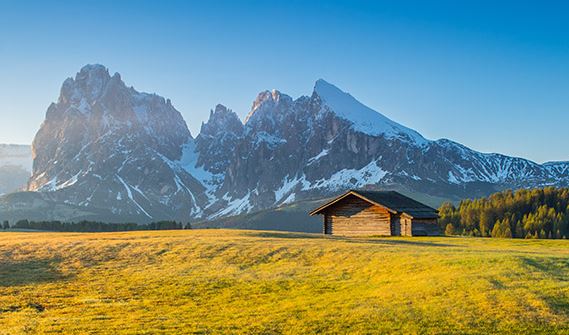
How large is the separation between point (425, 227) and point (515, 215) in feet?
292

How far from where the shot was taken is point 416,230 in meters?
65.9

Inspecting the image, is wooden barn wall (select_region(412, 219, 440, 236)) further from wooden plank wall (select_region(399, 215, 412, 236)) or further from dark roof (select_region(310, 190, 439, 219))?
dark roof (select_region(310, 190, 439, 219))

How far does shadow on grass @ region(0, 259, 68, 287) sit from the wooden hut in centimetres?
3788

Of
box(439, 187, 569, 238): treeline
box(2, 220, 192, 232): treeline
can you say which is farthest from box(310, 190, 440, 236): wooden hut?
box(439, 187, 569, 238): treeline

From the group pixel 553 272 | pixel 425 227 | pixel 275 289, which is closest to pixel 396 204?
pixel 425 227

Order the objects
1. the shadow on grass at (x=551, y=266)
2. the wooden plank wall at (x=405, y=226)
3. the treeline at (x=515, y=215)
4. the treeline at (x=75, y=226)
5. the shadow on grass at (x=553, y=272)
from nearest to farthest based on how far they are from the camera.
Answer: the shadow on grass at (x=553, y=272) < the shadow on grass at (x=551, y=266) < the wooden plank wall at (x=405, y=226) < the treeline at (x=75, y=226) < the treeline at (x=515, y=215)

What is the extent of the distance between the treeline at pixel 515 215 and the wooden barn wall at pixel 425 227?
67.2 m

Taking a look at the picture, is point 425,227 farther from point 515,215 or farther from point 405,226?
point 515,215

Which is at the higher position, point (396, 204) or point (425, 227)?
point (396, 204)

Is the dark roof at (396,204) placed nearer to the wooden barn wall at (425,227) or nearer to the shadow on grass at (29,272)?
the wooden barn wall at (425,227)

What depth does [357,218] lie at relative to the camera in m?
70.2

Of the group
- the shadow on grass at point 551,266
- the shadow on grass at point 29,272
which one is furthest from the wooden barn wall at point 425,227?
the shadow on grass at point 29,272

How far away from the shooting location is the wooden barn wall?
65875mm

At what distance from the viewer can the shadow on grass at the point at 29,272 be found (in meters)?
35.3
